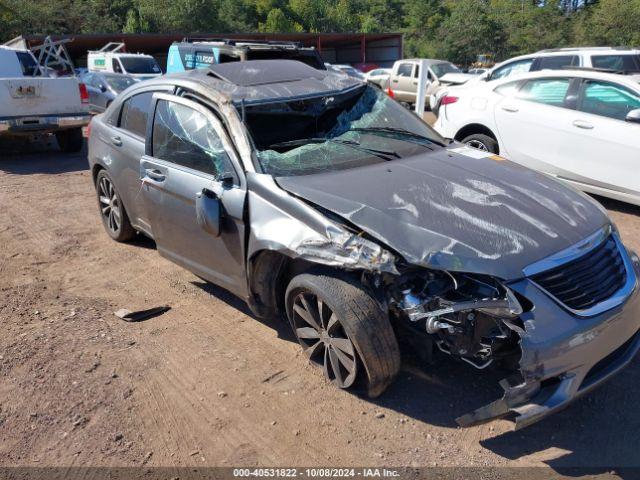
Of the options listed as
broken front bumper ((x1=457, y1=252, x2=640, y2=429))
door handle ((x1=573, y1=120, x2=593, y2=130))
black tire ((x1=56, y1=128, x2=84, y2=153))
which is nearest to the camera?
broken front bumper ((x1=457, y1=252, x2=640, y2=429))

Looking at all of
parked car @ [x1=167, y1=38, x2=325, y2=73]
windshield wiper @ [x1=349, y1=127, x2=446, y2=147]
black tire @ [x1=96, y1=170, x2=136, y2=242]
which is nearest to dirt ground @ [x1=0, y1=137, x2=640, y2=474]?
black tire @ [x1=96, y1=170, x2=136, y2=242]

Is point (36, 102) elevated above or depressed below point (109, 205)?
above

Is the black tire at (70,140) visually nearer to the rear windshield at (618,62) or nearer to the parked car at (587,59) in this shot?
the parked car at (587,59)

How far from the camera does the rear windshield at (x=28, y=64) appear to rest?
434 inches

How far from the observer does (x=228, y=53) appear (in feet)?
33.5

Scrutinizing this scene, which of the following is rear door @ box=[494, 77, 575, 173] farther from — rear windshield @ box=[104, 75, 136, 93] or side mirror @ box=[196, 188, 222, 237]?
rear windshield @ box=[104, 75, 136, 93]

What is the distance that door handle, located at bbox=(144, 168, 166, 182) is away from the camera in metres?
4.22

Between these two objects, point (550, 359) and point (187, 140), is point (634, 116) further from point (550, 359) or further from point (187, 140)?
point (187, 140)

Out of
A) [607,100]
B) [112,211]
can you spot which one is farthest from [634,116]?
[112,211]

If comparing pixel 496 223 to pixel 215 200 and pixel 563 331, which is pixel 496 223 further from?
pixel 215 200

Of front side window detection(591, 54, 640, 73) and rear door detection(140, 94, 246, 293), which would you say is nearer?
rear door detection(140, 94, 246, 293)

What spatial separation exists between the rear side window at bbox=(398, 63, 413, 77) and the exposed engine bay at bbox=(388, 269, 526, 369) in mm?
17737

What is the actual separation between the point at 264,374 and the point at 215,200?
45.2 inches

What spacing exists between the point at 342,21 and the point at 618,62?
199 feet
